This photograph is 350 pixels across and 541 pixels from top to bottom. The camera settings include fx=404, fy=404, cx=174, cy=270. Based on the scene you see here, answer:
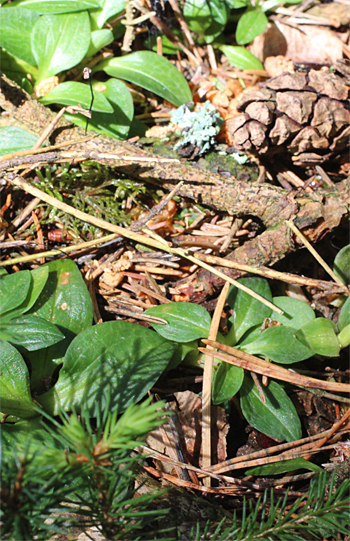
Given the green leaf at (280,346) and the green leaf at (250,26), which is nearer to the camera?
the green leaf at (280,346)

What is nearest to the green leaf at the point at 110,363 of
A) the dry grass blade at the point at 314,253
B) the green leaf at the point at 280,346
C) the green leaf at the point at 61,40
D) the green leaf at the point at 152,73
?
the green leaf at the point at 280,346

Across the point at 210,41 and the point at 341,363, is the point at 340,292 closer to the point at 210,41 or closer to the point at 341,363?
the point at 341,363

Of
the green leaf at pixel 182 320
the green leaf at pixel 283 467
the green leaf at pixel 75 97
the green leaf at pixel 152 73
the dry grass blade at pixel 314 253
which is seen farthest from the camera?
the green leaf at pixel 152 73

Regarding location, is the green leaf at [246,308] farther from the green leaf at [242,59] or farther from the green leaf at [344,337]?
the green leaf at [242,59]

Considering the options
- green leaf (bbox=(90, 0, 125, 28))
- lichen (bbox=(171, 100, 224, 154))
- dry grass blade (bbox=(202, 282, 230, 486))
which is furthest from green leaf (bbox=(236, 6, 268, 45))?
dry grass blade (bbox=(202, 282, 230, 486))

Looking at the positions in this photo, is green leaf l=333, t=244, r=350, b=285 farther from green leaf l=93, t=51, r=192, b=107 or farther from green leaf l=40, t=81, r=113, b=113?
green leaf l=40, t=81, r=113, b=113
